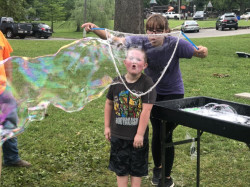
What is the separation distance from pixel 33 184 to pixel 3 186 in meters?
0.34

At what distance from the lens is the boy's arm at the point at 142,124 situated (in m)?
3.00

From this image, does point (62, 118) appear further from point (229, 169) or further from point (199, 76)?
→ point (199, 76)

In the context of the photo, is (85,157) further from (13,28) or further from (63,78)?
(13,28)

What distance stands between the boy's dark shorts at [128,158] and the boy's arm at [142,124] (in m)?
0.10

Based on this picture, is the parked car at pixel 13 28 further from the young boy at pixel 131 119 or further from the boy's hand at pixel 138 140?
the boy's hand at pixel 138 140

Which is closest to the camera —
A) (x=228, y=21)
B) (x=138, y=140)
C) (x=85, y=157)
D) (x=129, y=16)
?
(x=138, y=140)

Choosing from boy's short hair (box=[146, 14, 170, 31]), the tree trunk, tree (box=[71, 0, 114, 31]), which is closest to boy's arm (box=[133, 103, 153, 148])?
boy's short hair (box=[146, 14, 170, 31])

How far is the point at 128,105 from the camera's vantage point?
121 inches

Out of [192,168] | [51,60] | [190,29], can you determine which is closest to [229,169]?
[192,168]

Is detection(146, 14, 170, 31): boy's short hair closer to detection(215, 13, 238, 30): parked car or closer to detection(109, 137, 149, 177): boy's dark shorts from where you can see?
detection(109, 137, 149, 177): boy's dark shorts

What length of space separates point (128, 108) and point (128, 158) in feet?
1.60

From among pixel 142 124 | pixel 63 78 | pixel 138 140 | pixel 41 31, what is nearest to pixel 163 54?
pixel 142 124

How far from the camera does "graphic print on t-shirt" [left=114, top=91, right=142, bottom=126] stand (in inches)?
120

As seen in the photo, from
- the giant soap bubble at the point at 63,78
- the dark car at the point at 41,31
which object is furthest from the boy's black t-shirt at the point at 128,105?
the dark car at the point at 41,31
